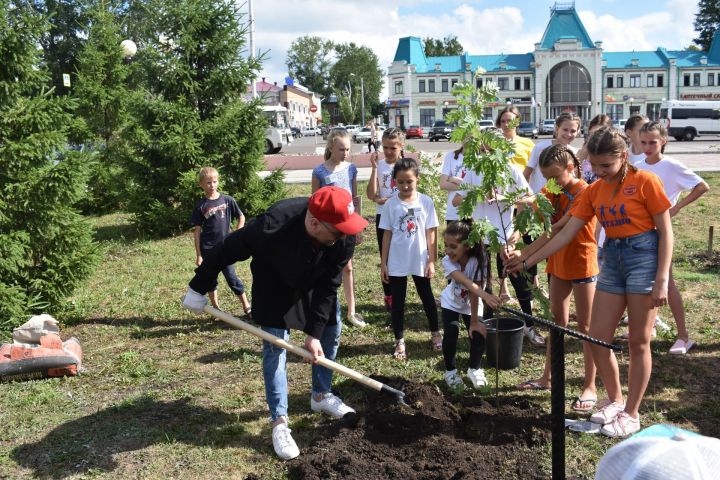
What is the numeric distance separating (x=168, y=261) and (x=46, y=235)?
10.7ft

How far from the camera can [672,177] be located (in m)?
4.93

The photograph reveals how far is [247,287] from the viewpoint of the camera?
783 cm

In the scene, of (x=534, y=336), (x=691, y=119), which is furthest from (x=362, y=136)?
(x=534, y=336)

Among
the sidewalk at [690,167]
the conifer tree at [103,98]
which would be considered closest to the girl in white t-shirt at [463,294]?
the conifer tree at [103,98]

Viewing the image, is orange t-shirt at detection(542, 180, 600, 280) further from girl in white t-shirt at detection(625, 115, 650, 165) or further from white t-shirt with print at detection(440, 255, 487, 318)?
girl in white t-shirt at detection(625, 115, 650, 165)

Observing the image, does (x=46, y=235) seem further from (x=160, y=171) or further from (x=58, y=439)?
(x=160, y=171)

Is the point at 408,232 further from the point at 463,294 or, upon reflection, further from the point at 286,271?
the point at 286,271

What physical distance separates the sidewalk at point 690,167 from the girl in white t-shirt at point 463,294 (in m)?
12.4

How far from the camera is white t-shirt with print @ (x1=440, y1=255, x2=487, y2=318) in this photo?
4.40 meters

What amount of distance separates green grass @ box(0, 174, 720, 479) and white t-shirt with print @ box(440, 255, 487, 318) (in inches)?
23.4

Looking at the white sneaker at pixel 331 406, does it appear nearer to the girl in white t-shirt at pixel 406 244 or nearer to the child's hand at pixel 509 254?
the girl in white t-shirt at pixel 406 244

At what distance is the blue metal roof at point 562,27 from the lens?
77.3 m

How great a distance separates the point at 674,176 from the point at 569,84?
79155 millimetres

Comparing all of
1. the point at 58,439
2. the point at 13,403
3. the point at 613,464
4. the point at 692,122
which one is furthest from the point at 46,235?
the point at 692,122
